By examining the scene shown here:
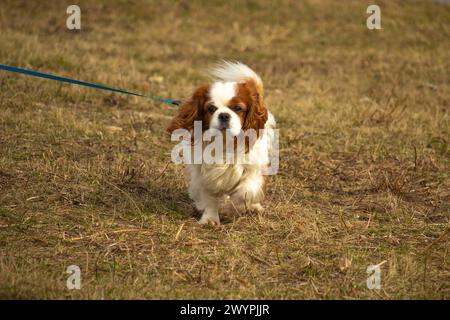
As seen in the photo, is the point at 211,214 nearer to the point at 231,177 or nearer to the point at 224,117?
the point at 231,177

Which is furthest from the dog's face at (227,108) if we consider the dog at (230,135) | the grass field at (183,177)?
the grass field at (183,177)

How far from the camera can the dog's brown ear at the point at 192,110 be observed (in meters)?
4.50

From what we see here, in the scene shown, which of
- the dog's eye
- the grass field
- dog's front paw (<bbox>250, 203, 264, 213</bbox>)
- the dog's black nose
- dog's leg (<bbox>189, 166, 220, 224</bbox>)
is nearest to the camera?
the grass field

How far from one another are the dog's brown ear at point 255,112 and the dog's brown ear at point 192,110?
297 mm

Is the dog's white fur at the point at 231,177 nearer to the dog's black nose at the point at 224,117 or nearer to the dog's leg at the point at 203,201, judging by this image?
the dog's leg at the point at 203,201

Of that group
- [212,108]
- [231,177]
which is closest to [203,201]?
[231,177]

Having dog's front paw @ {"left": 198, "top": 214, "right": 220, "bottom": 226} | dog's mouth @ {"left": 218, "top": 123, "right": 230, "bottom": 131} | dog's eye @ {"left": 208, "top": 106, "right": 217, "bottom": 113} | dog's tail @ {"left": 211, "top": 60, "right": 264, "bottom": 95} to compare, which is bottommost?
dog's front paw @ {"left": 198, "top": 214, "right": 220, "bottom": 226}

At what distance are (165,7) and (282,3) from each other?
2432 millimetres

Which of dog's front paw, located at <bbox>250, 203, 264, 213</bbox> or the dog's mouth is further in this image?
dog's front paw, located at <bbox>250, 203, 264, 213</bbox>

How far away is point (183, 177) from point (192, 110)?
109cm

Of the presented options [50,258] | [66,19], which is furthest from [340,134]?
[66,19]

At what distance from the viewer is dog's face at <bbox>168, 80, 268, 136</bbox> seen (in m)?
4.28

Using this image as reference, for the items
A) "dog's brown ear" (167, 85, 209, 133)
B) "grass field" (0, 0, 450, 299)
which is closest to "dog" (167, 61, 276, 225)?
"dog's brown ear" (167, 85, 209, 133)

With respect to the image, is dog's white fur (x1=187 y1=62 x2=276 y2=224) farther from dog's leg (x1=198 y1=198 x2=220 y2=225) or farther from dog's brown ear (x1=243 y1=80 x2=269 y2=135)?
dog's brown ear (x1=243 y1=80 x2=269 y2=135)
